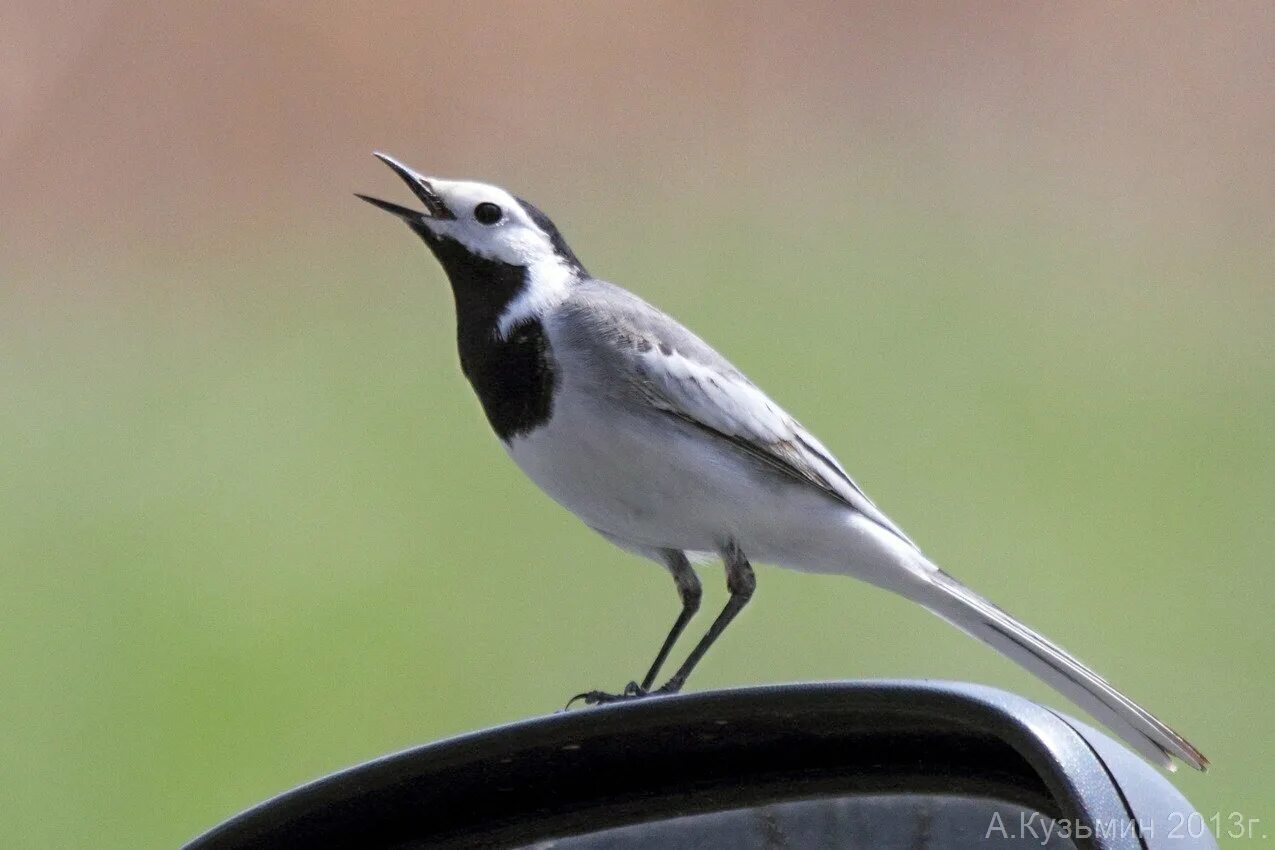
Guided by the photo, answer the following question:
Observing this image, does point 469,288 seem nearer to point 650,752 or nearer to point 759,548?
point 759,548

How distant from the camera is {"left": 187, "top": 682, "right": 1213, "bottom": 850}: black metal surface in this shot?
1.66 metres

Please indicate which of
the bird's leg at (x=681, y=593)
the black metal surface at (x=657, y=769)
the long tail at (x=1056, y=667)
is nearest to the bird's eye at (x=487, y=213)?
the bird's leg at (x=681, y=593)

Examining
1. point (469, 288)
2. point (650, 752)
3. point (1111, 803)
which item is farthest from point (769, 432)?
point (1111, 803)

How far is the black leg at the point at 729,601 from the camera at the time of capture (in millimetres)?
3186

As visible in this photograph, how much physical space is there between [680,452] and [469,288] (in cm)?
59

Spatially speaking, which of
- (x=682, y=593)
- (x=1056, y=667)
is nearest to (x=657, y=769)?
(x=1056, y=667)

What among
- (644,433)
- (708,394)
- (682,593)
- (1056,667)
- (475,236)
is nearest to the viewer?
(1056,667)

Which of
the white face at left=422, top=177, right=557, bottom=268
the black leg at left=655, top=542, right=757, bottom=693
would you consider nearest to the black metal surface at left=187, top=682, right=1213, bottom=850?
the black leg at left=655, top=542, right=757, bottom=693

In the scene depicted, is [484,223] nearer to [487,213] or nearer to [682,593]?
[487,213]

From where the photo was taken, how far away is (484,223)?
10.8ft

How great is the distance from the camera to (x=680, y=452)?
303 centimetres

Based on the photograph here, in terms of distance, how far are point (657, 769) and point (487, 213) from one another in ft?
5.22

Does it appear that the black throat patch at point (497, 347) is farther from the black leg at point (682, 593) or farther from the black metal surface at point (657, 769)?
the black metal surface at point (657, 769)

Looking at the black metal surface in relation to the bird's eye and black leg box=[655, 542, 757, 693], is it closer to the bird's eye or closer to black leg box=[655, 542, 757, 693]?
black leg box=[655, 542, 757, 693]
